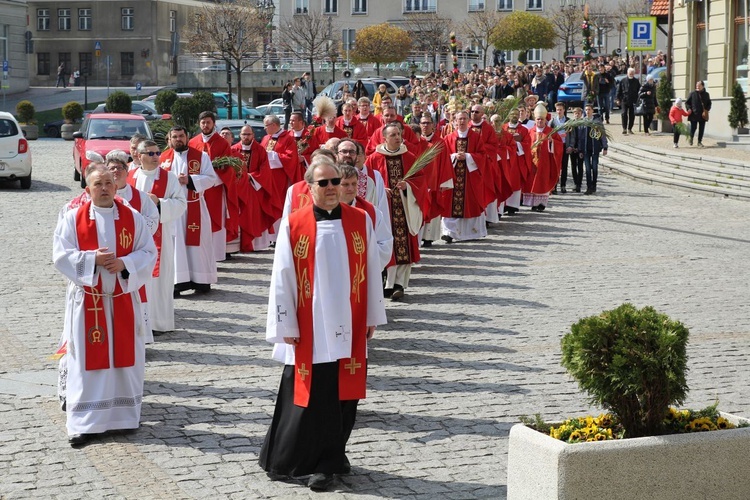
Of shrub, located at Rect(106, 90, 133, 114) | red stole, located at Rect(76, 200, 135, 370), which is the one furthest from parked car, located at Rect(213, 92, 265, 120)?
red stole, located at Rect(76, 200, 135, 370)

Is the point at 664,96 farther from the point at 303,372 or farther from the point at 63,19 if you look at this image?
the point at 63,19

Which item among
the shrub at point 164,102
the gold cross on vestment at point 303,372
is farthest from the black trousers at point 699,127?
the gold cross on vestment at point 303,372

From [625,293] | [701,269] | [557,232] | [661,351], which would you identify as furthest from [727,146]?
[661,351]

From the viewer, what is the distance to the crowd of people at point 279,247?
694 centimetres

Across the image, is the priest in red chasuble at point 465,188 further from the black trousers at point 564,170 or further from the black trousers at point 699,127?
the black trousers at point 699,127

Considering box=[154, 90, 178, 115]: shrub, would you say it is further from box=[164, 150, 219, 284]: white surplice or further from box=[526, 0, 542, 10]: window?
box=[526, 0, 542, 10]: window

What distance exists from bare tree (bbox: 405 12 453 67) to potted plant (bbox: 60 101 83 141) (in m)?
29.3

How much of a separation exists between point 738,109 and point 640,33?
372cm

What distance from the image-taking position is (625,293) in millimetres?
13258

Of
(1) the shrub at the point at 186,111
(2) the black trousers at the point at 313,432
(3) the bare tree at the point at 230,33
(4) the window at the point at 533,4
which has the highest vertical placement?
(4) the window at the point at 533,4

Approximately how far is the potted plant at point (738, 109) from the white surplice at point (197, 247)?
1794 cm

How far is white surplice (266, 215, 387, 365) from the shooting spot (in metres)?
6.90

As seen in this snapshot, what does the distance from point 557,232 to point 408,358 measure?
29.7 feet

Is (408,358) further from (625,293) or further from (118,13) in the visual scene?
(118,13)
